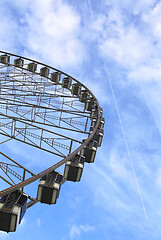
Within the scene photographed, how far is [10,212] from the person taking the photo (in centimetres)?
643

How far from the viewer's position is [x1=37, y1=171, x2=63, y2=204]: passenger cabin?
7.68 metres

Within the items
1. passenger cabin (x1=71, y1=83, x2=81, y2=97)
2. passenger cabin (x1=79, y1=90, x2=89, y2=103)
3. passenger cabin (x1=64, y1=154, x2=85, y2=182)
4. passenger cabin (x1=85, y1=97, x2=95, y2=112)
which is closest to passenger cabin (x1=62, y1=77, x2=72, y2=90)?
passenger cabin (x1=71, y1=83, x2=81, y2=97)

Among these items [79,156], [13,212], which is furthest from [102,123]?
[13,212]

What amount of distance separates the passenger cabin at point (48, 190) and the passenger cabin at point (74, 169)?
133cm

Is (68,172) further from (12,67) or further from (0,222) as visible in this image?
(12,67)

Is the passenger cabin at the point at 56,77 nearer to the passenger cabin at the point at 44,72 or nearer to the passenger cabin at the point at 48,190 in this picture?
the passenger cabin at the point at 44,72

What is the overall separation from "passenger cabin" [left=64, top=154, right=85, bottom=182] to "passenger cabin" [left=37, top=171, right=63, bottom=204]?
1.33 m

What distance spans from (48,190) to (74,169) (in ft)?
6.28

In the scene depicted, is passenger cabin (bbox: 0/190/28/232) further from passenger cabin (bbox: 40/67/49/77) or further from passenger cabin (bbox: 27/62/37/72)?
passenger cabin (bbox: 27/62/37/72)

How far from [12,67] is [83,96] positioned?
379 inches

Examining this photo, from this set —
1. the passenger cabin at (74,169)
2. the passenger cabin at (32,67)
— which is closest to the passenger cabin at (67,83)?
the passenger cabin at (32,67)

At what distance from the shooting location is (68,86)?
20.7 meters

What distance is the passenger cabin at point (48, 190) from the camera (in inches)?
303

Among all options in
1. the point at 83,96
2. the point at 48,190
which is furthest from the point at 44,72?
the point at 48,190
